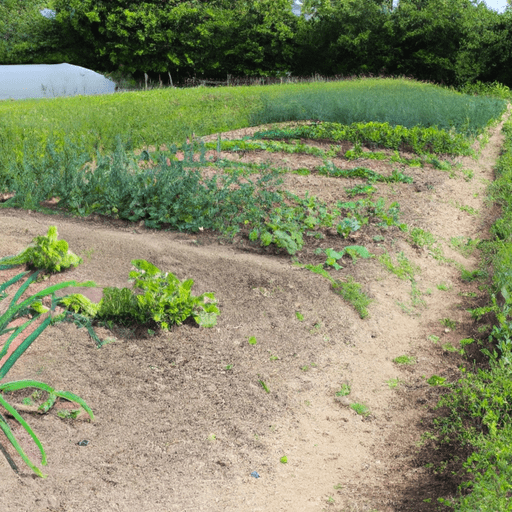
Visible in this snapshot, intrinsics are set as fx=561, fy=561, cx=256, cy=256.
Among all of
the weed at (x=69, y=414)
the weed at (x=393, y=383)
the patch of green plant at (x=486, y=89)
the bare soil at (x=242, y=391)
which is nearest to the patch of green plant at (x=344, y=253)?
the bare soil at (x=242, y=391)

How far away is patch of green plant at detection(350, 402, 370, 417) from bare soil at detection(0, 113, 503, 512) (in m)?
0.03

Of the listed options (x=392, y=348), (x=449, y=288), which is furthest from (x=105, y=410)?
(x=449, y=288)

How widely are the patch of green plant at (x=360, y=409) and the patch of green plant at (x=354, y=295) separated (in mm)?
1031

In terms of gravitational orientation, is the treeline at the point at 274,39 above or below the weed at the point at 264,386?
above

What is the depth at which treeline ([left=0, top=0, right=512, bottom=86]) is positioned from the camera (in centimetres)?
2680

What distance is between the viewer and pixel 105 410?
2.93 metres

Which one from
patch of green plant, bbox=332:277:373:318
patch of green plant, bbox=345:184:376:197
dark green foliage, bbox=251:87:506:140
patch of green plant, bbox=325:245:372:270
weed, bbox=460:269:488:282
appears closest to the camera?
patch of green plant, bbox=332:277:373:318

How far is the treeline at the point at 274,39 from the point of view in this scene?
2680 centimetres

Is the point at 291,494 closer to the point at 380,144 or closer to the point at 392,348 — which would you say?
the point at 392,348

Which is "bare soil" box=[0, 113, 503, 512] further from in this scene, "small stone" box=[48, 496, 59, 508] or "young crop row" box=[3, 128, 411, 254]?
"young crop row" box=[3, 128, 411, 254]

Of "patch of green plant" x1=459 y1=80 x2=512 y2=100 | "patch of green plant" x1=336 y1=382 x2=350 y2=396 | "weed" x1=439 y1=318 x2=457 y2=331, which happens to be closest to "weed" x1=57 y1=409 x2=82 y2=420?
"patch of green plant" x1=336 y1=382 x2=350 y2=396

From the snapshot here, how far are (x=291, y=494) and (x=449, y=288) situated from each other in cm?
313

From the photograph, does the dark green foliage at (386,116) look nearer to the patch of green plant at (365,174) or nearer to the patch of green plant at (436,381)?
the patch of green plant at (365,174)

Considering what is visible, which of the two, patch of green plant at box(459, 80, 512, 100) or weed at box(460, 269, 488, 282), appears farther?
patch of green plant at box(459, 80, 512, 100)
